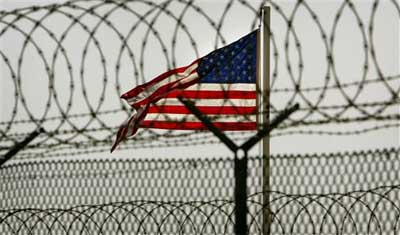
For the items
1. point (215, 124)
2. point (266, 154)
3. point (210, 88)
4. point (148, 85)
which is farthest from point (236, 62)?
point (266, 154)

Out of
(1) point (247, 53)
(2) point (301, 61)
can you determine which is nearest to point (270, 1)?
(2) point (301, 61)

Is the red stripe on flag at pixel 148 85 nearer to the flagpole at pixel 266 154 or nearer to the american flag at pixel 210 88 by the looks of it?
the american flag at pixel 210 88

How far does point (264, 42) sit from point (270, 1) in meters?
0.84

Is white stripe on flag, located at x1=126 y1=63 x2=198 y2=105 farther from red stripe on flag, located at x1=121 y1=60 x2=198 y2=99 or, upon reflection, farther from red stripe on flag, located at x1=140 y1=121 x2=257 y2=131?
red stripe on flag, located at x1=140 y1=121 x2=257 y2=131

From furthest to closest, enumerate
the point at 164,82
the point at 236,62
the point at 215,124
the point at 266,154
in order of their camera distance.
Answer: the point at 215,124
the point at 236,62
the point at 164,82
the point at 266,154

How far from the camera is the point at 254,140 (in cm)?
321

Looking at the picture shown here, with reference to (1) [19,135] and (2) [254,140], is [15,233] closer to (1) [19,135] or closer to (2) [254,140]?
(1) [19,135]

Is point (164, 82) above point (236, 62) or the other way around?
the other way around

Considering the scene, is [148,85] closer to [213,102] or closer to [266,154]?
[213,102]

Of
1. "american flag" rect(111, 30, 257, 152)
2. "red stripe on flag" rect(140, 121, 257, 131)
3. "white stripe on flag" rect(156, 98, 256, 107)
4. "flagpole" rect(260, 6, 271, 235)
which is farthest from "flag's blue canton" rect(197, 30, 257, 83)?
"flagpole" rect(260, 6, 271, 235)

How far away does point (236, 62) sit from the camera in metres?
4.59

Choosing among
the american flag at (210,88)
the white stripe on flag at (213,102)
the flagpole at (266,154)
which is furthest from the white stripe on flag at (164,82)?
the flagpole at (266,154)

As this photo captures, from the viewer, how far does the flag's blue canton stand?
4.44 m

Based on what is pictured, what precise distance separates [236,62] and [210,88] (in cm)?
30
